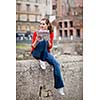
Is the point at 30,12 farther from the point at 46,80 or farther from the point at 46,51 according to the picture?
the point at 46,80

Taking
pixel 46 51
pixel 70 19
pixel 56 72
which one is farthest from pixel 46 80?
pixel 70 19

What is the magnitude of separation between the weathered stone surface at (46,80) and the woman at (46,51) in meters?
0.04

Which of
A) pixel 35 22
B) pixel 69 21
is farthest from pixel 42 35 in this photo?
pixel 69 21

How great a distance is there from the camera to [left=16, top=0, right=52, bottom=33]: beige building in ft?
7.03

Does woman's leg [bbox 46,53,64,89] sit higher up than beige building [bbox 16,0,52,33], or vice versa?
beige building [bbox 16,0,52,33]

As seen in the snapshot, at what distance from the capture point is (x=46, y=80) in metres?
2.27

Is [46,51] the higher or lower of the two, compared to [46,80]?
higher

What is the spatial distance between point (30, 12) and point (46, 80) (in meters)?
0.61

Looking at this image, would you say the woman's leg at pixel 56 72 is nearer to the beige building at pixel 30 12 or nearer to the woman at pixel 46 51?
the woman at pixel 46 51

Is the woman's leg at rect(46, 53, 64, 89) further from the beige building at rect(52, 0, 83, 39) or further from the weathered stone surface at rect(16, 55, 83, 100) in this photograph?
the beige building at rect(52, 0, 83, 39)

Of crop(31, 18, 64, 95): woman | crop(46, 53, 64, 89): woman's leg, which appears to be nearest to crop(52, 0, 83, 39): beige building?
crop(31, 18, 64, 95): woman

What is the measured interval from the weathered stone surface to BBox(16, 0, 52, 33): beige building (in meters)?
0.30
